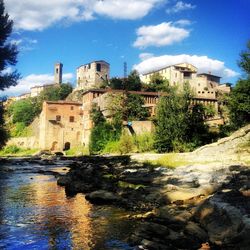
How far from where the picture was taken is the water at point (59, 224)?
11.0m

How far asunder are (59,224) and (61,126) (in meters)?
66.5

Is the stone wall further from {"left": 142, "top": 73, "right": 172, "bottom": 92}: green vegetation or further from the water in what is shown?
the water

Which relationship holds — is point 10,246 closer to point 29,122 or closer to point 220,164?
point 220,164

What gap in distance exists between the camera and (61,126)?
259 ft

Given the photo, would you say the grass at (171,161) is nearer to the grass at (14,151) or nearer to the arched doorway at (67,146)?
the arched doorway at (67,146)

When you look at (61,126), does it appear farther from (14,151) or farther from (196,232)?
(196,232)

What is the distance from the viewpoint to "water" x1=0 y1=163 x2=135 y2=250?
36.0 feet

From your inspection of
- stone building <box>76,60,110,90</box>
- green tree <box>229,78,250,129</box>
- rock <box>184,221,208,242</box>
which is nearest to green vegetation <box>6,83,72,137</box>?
stone building <box>76,60,110,90</box>

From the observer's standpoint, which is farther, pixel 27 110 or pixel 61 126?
pixel 27 110

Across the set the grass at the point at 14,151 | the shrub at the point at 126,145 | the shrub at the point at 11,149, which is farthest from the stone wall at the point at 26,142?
the shrub at the point at 126,145

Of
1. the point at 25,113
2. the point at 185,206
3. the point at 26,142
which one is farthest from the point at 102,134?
the point at 25,113

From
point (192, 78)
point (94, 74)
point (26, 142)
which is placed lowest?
point (26, 142)

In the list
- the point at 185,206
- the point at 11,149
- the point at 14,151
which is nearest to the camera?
the point at 185,206

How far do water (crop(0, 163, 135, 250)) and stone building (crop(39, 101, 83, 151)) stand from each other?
58733mm
